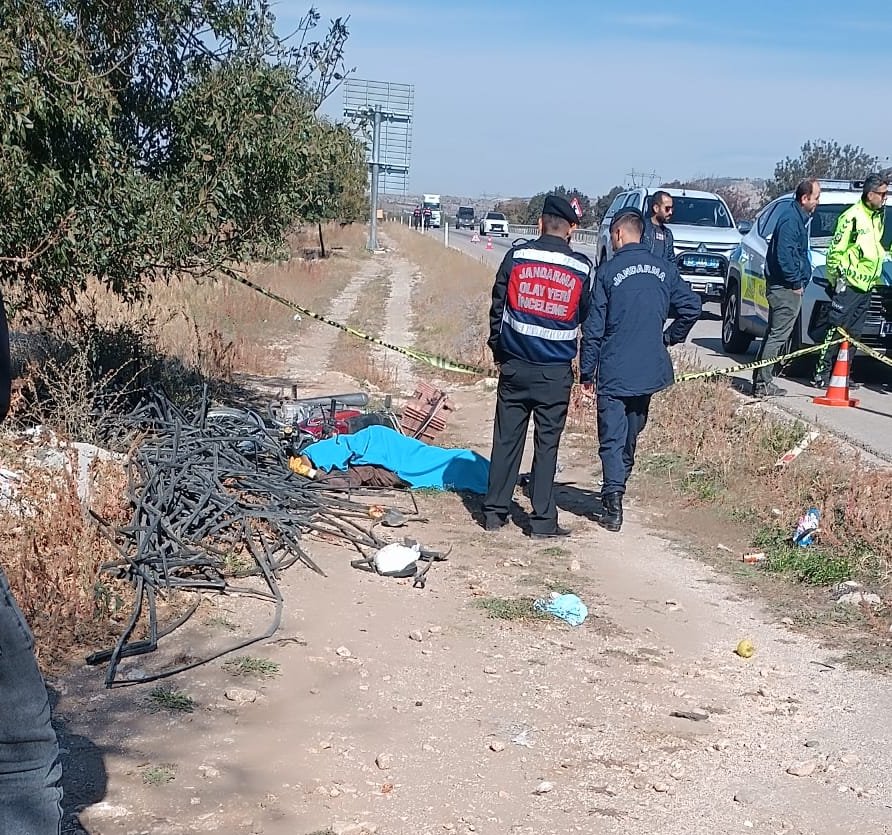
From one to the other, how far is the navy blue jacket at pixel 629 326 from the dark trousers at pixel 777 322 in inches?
170

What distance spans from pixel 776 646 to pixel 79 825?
342 cm

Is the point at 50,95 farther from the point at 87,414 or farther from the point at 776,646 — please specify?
the point at 776,646

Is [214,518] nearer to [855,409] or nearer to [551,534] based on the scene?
[551,534]

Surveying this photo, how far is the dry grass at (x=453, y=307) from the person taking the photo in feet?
49.8

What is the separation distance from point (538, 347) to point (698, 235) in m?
13.6

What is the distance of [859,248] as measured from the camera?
10664 mm

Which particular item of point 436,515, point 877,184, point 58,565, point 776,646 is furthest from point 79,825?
point 877,184

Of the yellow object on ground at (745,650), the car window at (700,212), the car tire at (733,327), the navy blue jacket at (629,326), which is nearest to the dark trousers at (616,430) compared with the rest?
the navy blue jacket at (629,326)

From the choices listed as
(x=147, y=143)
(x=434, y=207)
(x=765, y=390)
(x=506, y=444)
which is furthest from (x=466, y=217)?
(x=506, y=444)

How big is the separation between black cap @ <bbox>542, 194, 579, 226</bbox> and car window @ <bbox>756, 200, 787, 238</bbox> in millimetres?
7368

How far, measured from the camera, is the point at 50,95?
6.84 meters

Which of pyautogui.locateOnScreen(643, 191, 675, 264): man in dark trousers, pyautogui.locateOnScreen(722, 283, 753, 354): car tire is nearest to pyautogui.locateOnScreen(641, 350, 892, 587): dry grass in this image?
pyautogui.locateOnScreen(643, 191, 675, 264): man in dark trousers

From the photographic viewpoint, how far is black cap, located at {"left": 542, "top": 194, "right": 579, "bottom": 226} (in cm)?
681

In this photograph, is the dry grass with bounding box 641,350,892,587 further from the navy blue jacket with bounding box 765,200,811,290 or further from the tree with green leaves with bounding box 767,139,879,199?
the tree with green leaves with bounding box 767,139,879,199
